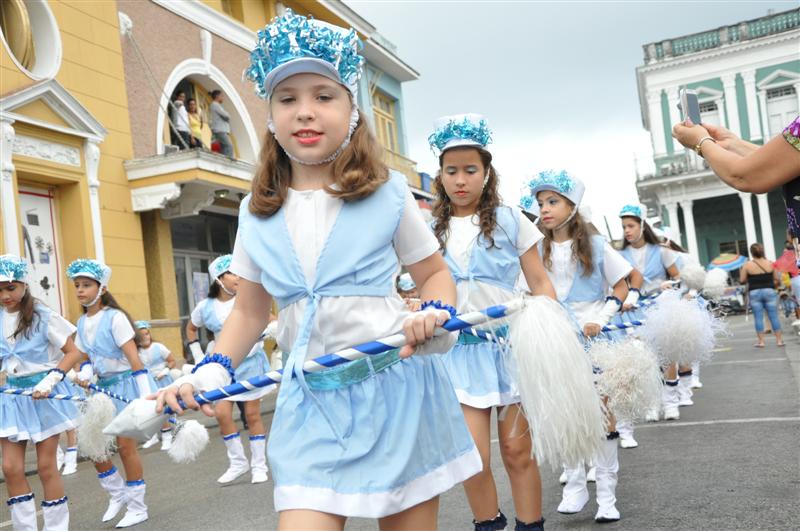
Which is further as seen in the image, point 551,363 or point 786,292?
point 786,292

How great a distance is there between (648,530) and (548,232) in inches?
83.4

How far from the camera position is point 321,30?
8.90 ft

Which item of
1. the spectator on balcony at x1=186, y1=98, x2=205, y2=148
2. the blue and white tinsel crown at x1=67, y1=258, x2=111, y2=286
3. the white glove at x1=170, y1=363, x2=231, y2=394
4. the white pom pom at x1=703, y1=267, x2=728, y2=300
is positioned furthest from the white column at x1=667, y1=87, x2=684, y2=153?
the white glove at x1=170, y1=363, x2=231, y2=394

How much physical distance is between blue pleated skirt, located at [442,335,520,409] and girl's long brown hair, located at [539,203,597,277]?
1.69 meters

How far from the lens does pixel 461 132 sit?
14.8 feet

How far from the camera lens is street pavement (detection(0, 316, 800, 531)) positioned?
484cm

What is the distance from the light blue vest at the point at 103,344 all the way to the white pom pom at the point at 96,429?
43 centimetres

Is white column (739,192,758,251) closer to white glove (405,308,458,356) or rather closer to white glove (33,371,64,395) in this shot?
white glove (33,371,64,395)

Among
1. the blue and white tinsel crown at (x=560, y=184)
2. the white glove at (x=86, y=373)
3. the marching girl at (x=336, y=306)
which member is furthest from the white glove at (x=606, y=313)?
the white glove at (x=86, y=373)

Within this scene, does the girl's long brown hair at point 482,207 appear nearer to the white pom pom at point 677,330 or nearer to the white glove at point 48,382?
the white pom pom at point 677,330

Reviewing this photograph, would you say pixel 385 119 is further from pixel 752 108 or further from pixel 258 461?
pixel 258 461

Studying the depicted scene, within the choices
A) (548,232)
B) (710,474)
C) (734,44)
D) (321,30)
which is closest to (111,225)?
(548,232)

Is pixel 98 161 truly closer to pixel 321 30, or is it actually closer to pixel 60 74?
pixel 60 74

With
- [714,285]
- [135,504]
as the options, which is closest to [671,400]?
[714,285]
